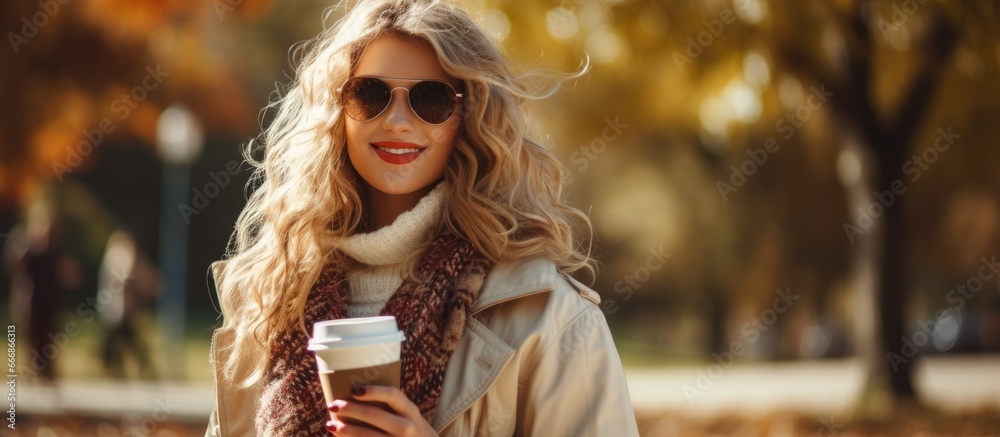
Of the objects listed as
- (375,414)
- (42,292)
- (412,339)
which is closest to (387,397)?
(375,414)

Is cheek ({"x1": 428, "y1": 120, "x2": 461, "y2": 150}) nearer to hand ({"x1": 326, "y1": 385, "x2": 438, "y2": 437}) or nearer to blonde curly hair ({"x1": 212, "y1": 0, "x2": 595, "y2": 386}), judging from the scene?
blonde curly hair ({"x1": 212, "y1": 0, "x2": 595, "y2": 386})

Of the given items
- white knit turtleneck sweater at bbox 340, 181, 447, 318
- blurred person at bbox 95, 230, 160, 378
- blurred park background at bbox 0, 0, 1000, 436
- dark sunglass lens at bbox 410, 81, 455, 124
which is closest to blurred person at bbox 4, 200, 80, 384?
blurred park background at bbox 0, 0, 1000, 436

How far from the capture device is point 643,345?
32.6m

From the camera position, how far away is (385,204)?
2.77 metres

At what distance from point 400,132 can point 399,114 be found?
44 millimetres

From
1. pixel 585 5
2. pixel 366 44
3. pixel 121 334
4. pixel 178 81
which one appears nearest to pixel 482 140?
pixel 366 44

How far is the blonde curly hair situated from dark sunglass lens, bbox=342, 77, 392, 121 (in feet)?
0.41


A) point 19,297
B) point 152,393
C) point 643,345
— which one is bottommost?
point 643,345

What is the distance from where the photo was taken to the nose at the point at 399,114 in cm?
251

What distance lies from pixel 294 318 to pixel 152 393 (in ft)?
33.8

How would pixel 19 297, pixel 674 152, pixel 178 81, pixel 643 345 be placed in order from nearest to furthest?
pixel 19 297, pixel 178 81, pixel 674 152, pixel 643 345

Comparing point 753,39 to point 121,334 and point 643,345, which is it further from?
point 643,345

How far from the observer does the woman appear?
234 cm

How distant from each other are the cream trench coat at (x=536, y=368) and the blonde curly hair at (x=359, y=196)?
0.50 feet
